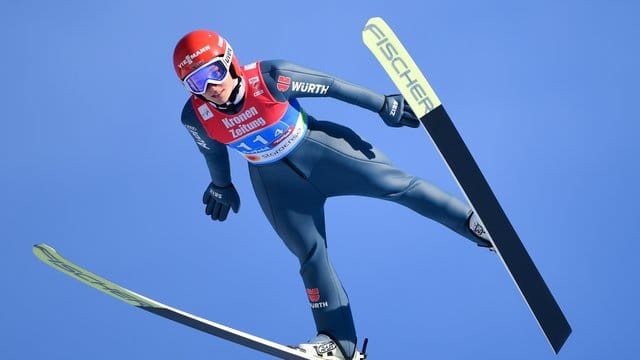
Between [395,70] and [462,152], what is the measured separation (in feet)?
1.09

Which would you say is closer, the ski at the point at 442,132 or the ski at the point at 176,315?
the ski at the point at 442,132

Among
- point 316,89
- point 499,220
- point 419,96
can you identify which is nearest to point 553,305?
point 499,220

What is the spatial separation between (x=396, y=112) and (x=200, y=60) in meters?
0.70

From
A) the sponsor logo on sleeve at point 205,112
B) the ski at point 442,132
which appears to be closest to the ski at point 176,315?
the sponsor logo on sleeve at point 205,112

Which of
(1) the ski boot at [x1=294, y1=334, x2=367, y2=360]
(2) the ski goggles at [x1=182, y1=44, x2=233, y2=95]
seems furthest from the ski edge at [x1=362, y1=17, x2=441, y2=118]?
(1) the ski boot at [x1=294, y1=334, x2=367, y2=360]

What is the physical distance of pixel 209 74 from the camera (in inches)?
133

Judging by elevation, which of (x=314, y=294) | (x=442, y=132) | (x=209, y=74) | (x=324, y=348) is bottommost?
(x=324, y=348)

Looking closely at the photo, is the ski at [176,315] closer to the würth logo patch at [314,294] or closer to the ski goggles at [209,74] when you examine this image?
the würth logo patch at [314,294]

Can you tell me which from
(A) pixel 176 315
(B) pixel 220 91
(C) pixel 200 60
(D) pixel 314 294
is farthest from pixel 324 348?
(C) pixel 200 60

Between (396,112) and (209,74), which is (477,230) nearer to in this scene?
(396,112)

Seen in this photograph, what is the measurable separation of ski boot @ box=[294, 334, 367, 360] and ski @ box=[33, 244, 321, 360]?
40 millimetres

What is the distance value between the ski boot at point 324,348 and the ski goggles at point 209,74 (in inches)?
38.0

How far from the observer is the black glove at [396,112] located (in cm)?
357

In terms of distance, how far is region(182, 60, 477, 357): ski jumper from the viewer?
3.52 m
